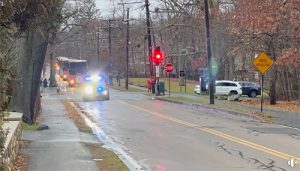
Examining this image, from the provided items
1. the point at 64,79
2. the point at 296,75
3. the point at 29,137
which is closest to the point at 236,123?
the point at 29,137

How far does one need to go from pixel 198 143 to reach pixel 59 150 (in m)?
4.57

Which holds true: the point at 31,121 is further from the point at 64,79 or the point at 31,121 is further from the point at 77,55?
the point at 77,55

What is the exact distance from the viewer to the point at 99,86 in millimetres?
42812

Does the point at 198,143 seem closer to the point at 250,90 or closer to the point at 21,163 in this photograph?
the point at 21,163

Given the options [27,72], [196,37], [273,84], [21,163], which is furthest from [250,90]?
[21,163]

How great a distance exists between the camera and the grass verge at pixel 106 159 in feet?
37.4

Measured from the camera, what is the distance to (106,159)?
12.6 metres

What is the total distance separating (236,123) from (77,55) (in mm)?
105932

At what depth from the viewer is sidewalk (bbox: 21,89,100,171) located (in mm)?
11250

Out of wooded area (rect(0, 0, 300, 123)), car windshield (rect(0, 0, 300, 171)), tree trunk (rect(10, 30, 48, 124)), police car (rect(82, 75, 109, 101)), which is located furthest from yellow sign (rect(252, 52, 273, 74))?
police car (rect(82, 75, 109, 101))

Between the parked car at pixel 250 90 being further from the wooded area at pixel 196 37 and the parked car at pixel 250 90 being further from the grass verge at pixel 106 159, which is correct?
the grass verge at pixel 106 159

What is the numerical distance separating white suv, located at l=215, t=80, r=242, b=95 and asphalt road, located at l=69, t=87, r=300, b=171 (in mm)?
26913

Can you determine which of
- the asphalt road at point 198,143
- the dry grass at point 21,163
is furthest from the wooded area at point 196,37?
the asphalt road at point 198,143

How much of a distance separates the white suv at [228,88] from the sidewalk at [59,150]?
110 feet
